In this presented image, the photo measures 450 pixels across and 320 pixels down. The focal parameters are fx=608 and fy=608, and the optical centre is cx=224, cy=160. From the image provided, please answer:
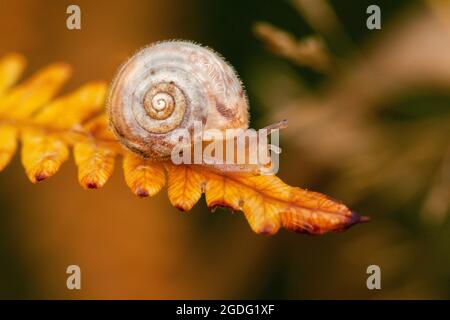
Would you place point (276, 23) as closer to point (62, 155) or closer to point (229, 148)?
point (229, 148)

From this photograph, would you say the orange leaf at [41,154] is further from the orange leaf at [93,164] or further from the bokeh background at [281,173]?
the bokeh background at [281,173]

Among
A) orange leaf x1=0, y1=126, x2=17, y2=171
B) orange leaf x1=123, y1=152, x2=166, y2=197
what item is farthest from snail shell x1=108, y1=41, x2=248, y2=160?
orange leaf x1=0, y1=126, x2=17, y2=171

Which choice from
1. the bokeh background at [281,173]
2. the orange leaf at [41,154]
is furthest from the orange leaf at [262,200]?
the bokeh background at [281,173]

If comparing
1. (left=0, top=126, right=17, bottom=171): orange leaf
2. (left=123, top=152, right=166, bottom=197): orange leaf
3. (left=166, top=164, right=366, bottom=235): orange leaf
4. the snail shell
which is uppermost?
the snail shell

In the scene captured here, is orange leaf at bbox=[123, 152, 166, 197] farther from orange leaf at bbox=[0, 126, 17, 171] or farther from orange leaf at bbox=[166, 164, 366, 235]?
orange leaf at bbox=[0, 126, 17, 171]
